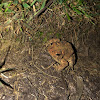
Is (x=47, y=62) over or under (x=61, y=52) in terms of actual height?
under

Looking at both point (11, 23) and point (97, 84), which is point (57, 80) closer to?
point (97, 84)

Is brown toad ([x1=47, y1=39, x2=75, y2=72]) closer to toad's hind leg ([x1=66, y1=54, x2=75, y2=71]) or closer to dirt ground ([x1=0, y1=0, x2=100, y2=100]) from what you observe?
toad's hind leg ([x1=66, y1=54, x2=75, y2=71])

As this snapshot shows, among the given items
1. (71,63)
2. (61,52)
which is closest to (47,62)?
(61,52)

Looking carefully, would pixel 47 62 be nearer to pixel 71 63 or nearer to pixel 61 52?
pixel 61 52

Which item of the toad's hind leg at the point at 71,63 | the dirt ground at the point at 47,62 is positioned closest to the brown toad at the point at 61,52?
the toad's hind leg at the point at 71,63

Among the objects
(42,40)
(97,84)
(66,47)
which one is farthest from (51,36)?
(97,84)
